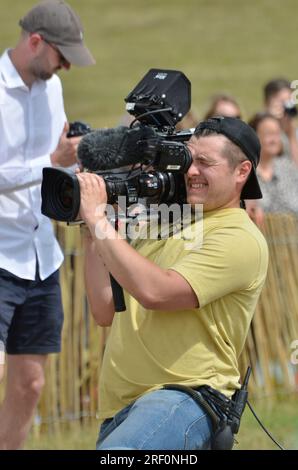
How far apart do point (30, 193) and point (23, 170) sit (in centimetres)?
15

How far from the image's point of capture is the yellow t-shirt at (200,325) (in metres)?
3.79

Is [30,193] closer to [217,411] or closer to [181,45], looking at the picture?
[217,411]

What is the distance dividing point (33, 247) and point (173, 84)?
1564 millimetres

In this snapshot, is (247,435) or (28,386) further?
(247,435)

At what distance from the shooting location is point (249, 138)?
12.9 feet

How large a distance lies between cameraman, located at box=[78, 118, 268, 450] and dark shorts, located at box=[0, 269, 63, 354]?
136 cm

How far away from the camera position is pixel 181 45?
21172mm

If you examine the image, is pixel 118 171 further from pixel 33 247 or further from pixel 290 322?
pixel 290 322

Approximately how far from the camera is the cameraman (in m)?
3.65

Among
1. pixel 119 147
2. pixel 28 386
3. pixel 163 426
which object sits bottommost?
pixel 28 386

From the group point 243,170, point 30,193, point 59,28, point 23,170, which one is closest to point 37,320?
point 30,193

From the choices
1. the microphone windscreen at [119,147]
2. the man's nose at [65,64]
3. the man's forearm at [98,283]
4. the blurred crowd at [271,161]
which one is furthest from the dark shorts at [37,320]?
the blurred crowd at [271,161]

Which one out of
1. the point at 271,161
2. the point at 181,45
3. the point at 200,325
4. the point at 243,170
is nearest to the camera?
the point at 200,325
